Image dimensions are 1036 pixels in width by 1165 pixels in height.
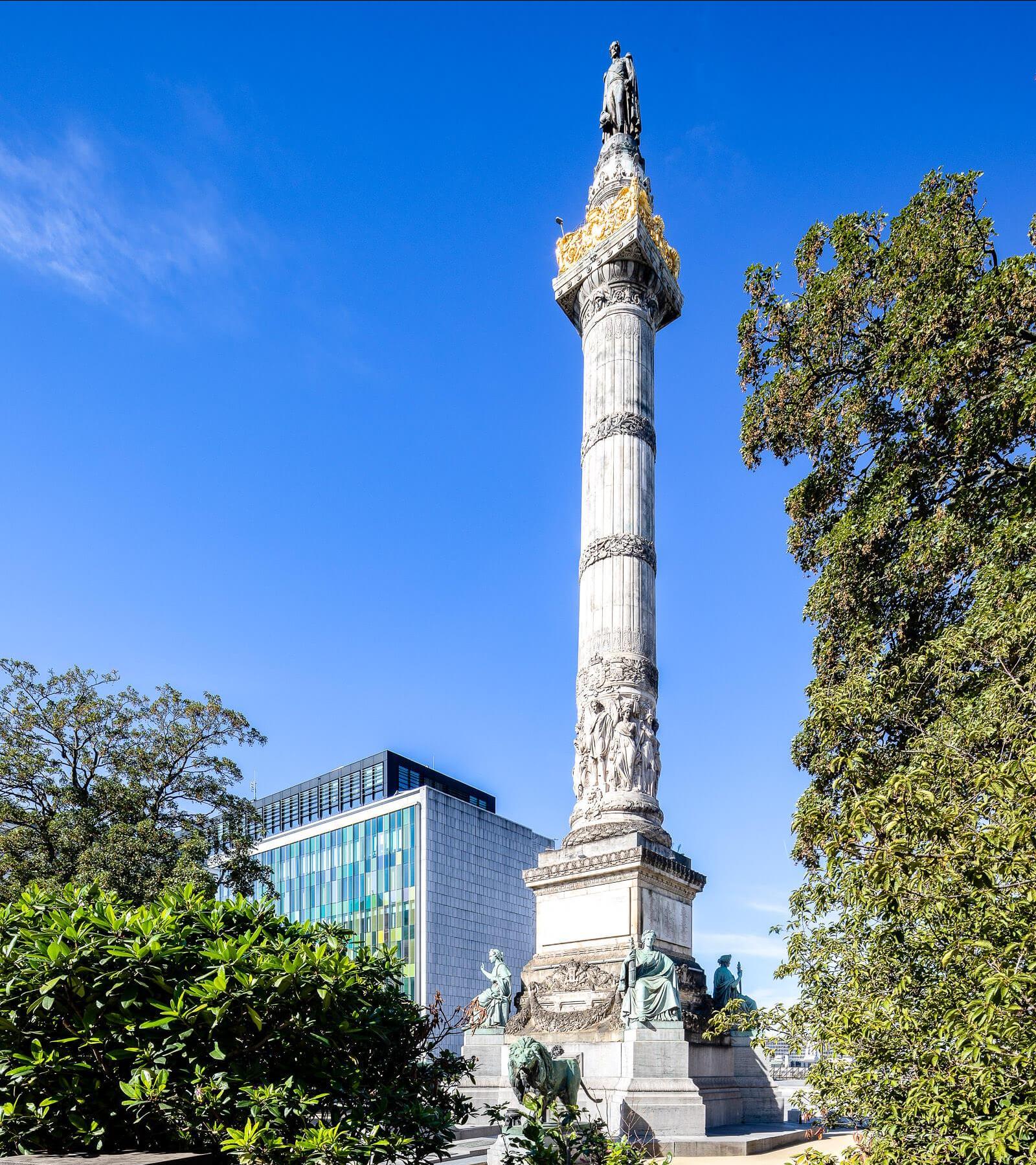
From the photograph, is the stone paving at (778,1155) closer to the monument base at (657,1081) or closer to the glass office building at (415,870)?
the monument base at (657,1081)

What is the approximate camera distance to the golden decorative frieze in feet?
82.3

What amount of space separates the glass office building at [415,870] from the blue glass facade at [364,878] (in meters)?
0.08

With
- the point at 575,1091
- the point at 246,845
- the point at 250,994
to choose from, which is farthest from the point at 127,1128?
the point at 246,845

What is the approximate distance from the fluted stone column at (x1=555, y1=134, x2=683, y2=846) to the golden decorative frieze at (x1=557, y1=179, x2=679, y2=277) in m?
0.05

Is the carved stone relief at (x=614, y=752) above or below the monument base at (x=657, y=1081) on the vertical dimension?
above

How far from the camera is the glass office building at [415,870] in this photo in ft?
202

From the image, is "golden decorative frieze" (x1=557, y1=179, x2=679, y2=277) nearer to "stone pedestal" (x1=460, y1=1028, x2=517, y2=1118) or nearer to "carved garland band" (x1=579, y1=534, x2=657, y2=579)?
"carved garland band" (x1=579, y1=534, x2=657, y2=579)

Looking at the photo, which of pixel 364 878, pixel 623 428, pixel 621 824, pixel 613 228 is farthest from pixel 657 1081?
pixel 364 878

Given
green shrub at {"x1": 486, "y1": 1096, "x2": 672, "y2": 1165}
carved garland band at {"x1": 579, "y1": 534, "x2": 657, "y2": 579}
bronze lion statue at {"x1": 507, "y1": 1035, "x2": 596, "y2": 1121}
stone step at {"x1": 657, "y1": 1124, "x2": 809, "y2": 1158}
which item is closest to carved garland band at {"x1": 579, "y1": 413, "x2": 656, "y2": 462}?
carved garland band at {"x1": 579, "y1": 534, "x2": 657, "y2": 579}

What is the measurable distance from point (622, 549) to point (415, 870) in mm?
45124

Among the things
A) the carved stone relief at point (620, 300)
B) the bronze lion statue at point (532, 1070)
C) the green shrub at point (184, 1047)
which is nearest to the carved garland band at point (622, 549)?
the carved stone relief at point (620, 300)

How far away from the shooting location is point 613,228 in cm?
2498

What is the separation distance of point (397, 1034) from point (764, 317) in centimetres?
1342

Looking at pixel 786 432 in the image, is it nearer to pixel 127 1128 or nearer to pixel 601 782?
pixel 601 782
